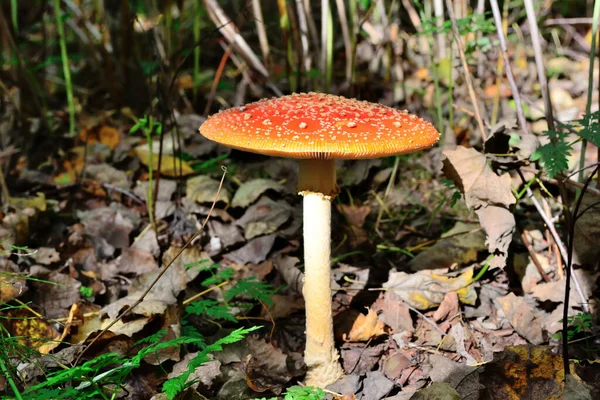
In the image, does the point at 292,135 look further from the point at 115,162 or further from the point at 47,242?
the point at 115,162

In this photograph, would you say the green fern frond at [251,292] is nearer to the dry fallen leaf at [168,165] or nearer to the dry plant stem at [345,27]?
the dry fallen leaf at [168,165]

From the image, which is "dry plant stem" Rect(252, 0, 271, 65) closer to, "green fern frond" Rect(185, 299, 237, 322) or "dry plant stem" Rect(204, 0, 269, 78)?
"dry plant stem" Rect(204, 0, 269, 78)

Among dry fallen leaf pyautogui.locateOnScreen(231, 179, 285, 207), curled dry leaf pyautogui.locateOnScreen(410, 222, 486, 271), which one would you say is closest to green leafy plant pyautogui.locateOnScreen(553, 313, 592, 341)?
curled dry leaf pyautogui.locateOnScreen(410, 222, 486, 271)

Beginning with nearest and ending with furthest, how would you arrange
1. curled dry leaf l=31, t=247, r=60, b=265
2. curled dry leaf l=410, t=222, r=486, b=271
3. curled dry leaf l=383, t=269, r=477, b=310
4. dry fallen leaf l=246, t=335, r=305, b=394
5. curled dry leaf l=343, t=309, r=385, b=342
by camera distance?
dry fallen leaf l=246, t=335, r=305, b=394
curled dry leaf l=343, t=309, r=385, b=342
curled dry leaf l=383, t=269, r=477, b=310
curled dry leaf l=31, t=247, r=60, b=265
curled dry leaf l=410, t=222, r=486, b=271

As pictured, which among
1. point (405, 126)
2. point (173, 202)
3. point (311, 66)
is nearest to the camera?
point (405, 126)

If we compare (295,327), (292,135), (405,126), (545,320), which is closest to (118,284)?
(295,327)

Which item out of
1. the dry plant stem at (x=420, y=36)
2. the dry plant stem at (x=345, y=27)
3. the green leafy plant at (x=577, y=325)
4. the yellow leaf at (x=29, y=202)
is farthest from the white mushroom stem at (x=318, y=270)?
the dry plant stem at (x=420, y=36)

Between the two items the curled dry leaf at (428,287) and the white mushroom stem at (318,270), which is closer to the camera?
the white mushroom stem at (318,270)
